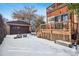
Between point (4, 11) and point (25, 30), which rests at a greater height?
point (4, 11)

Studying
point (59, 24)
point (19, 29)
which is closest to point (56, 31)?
point (59, 24)

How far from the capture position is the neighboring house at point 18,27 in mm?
2865

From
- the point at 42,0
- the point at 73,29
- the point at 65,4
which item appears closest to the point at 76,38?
the point at 73,29

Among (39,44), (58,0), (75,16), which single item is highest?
(58,0)

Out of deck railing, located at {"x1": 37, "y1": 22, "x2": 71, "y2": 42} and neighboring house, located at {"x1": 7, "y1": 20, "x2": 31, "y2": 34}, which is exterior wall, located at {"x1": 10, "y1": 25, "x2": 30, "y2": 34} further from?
deck railing, located at {"x1": 37, "y1": 22, "x2": 71, "y2": 42}

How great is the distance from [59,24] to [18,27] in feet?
1.86

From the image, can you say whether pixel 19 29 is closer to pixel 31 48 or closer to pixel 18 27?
pixel 18 27

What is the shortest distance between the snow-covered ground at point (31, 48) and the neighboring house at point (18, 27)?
0.29 ft

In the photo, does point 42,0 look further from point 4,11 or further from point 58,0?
point 4,11

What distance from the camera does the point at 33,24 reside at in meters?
2.87

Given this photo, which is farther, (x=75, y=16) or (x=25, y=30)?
(x=25, y=30)

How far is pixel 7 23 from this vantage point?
9.38ft

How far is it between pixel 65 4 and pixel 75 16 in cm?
21

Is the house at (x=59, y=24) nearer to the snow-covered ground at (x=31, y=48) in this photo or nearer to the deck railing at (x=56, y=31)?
the deck railing at (x=56, y=31)
